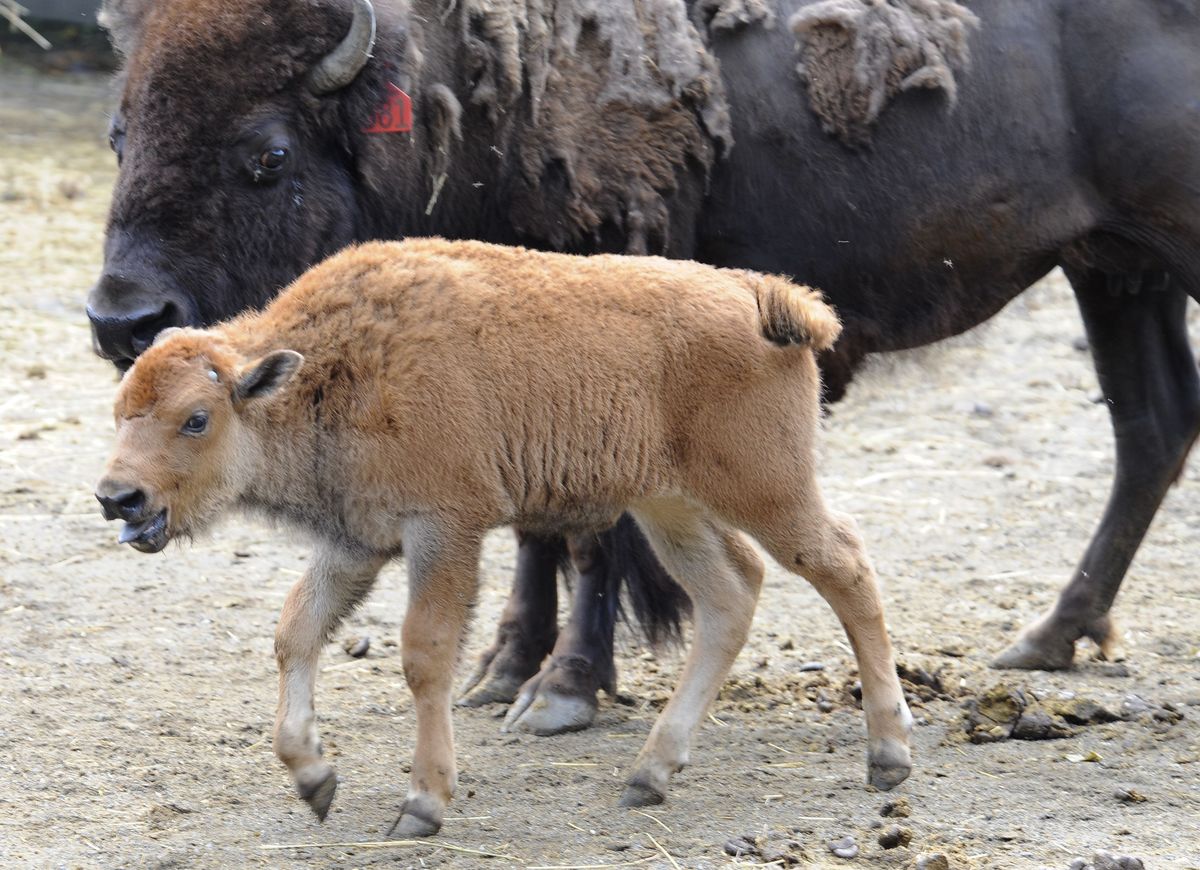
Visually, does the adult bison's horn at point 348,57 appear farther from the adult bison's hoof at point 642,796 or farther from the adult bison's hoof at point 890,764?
the adult bison's hoof at point 890,764

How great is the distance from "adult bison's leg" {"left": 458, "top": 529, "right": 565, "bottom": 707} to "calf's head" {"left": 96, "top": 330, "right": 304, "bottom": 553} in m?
1.45

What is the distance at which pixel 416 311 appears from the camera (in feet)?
13.0

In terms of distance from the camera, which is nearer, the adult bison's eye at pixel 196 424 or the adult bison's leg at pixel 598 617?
the adult bison's eye at pixel 196 424

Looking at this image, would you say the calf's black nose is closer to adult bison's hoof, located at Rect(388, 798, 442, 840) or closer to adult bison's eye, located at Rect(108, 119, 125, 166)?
adult bison's hoof, located at Rect(388, 798, 442, 840)

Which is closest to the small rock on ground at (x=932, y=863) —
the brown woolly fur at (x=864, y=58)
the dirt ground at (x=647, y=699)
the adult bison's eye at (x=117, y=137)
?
the dirt ground at (x=647, y=699)

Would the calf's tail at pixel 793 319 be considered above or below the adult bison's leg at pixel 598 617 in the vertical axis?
above

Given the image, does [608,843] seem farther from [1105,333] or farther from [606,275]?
[1105,333]

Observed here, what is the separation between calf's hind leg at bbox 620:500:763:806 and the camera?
4211 mm

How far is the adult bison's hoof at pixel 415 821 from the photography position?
12.8 ft

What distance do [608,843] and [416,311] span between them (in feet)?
4.33

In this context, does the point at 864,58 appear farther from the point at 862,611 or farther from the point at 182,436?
the point at 182,436

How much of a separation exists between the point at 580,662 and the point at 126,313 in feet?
5.30

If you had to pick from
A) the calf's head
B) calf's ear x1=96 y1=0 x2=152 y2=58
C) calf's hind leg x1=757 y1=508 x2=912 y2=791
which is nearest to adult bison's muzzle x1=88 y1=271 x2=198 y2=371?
the calf's head

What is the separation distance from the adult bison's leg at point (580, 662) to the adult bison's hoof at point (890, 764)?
3.13 feet
